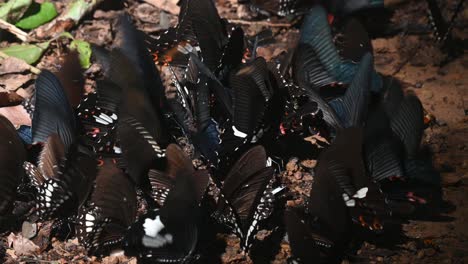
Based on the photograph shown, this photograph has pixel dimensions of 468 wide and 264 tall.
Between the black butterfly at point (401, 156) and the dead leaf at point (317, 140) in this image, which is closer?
the black butterfly at point (401, 156)

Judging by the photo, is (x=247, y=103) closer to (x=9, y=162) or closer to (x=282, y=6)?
(x=9, y=162)

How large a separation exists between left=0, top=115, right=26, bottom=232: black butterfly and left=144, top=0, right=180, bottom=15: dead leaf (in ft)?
5.80

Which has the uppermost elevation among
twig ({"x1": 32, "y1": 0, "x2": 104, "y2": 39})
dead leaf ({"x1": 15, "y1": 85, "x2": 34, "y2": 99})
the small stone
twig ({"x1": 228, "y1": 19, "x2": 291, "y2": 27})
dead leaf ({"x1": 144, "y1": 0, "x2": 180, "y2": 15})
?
dead leaf ({"x1": 144, "y1": 0, "x2": 180, "y2": 15})

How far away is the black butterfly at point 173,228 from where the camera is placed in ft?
7.92

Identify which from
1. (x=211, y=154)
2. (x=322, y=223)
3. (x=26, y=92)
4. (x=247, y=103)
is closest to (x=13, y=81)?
(x=26, y=92)

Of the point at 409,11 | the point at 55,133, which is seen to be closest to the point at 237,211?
the point at 55,133

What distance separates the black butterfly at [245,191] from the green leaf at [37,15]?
6.50ft

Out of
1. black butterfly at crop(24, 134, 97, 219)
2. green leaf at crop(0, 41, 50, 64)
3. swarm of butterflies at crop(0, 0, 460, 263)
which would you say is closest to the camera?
swarm of butterflies at crop(0, 0, 460, 263)

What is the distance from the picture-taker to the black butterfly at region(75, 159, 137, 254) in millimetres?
2578

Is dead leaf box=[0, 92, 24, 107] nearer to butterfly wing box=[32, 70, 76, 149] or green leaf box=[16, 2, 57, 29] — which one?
butterfly wing box=[32, 70, 76, 149]

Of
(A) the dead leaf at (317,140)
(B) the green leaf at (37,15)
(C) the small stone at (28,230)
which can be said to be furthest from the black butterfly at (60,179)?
(B) the green leaf at (37,15)

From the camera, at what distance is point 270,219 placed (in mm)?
2885

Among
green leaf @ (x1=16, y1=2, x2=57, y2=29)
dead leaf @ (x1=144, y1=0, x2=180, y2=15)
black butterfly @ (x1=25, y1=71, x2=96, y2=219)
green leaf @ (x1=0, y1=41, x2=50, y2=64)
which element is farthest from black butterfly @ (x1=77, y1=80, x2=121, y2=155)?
dead leaf @ (x1=144, y1=0, x2=180, y2=15)

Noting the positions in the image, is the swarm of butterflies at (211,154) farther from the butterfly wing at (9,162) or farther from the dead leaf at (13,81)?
the dead leaf at (13,81)
